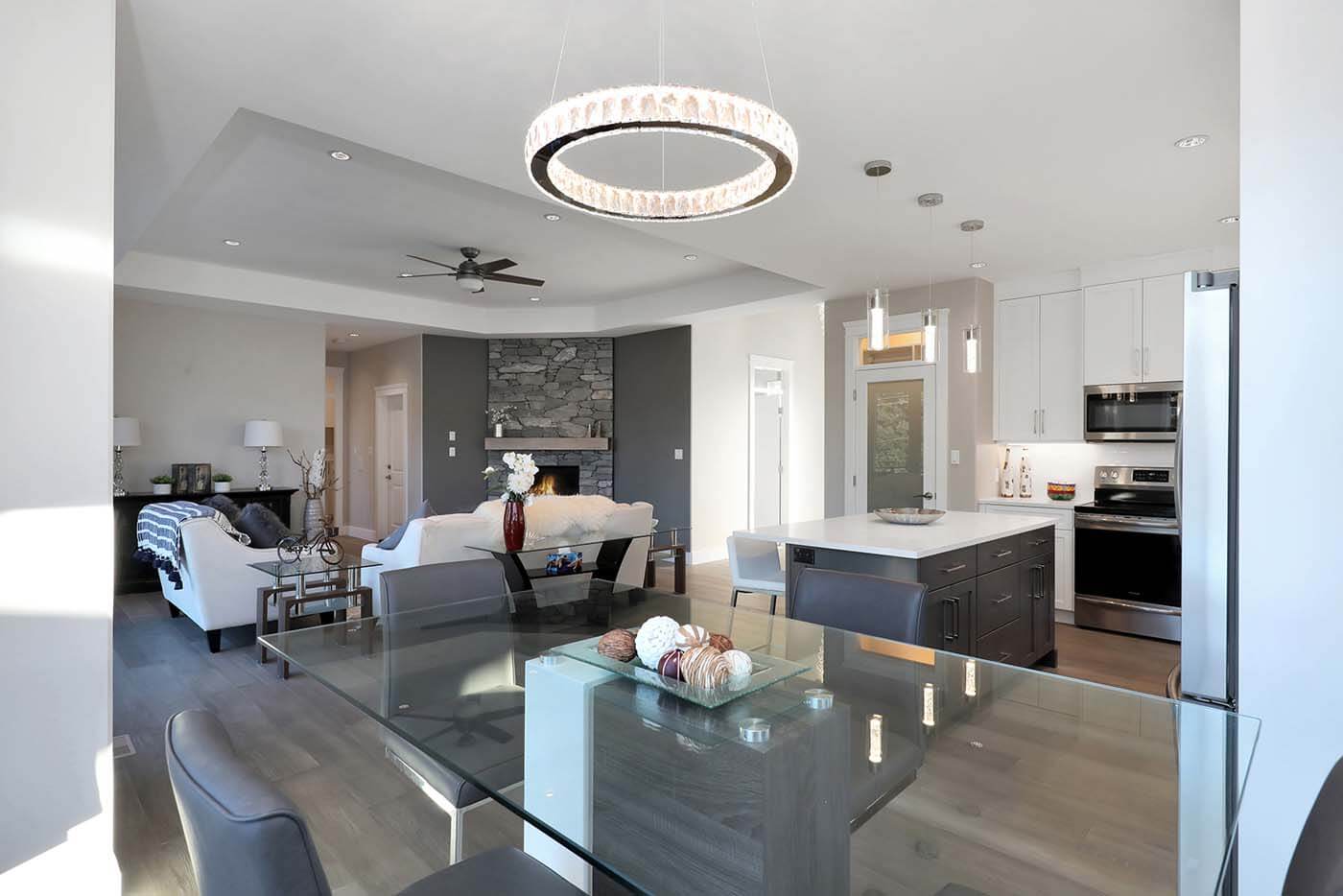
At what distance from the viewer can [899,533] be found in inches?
135

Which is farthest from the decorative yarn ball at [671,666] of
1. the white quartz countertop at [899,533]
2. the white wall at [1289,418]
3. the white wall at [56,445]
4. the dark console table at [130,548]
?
the dark console table at [130,548]

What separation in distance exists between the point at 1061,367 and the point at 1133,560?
1535mm

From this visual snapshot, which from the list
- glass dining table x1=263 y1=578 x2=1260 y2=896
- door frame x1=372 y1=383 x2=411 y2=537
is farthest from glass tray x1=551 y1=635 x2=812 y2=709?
door frame x1=372 y1=383 x2=411 y2=537

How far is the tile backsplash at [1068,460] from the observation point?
534 centimetres

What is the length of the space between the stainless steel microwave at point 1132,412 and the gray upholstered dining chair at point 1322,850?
4.75 meters

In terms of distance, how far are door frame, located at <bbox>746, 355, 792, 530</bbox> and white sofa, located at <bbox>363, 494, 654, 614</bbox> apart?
2.94 meters

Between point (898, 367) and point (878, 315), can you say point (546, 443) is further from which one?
point (878, 315)

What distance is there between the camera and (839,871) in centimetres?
99

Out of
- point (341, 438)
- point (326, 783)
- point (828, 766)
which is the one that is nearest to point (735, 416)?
point (341, 438)

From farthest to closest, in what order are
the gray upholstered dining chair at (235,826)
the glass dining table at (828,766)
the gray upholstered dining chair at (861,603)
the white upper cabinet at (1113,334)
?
the white upper cabinet at (1113,334), the gray upholstered dining chair at (861,603), the glass dining table at (828,766), the gray upholstered dining chair at (235,826)

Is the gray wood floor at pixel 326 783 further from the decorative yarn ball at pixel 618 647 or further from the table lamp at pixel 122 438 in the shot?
the table lamp at pixel 122 438

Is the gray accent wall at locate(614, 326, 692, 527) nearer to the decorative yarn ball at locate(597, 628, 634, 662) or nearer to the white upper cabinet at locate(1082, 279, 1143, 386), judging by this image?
the white upper cabinet at locate(1082, 279, 1143, 386)

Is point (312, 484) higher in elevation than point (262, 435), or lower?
lower

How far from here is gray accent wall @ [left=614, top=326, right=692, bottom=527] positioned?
7754 mm
